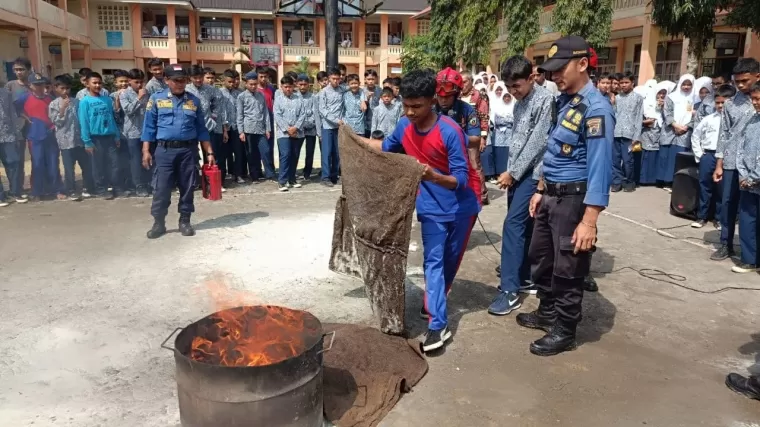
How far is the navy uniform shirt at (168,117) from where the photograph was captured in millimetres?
6414

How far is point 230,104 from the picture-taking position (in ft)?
32.2

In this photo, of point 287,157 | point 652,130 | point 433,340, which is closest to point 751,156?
point 433,340

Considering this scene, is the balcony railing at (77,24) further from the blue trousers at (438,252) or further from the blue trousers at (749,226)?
the blue trousers at (749,226)

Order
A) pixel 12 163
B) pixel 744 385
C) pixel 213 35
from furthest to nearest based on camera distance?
pixel 213 35
pixel 12 163
pixel 744 385

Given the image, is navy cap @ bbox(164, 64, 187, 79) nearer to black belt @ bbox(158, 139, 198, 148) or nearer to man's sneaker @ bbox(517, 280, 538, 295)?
black belt @ bbox(158, 139, 198, 148)

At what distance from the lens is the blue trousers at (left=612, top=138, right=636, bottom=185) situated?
32.4 ft

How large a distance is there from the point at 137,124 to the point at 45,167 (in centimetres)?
152

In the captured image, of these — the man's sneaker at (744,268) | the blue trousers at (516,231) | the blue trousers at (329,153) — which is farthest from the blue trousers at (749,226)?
the blue trousers at (329,153)

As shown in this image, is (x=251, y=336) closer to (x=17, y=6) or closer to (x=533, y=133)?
(x=533, y=133)

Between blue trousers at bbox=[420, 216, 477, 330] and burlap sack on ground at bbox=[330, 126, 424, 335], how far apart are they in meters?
0.20

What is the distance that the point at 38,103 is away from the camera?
8430 millimetres

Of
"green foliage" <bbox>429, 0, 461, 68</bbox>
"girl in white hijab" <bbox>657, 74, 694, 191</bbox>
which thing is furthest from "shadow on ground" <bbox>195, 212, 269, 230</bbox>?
"green foliage" <bbox>429, 0, 461, 68</bbox>

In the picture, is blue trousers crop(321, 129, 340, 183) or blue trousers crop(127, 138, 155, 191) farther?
blue trousers crop(321, 129, 340, 183)

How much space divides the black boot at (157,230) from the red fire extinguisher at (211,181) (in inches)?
27.6
